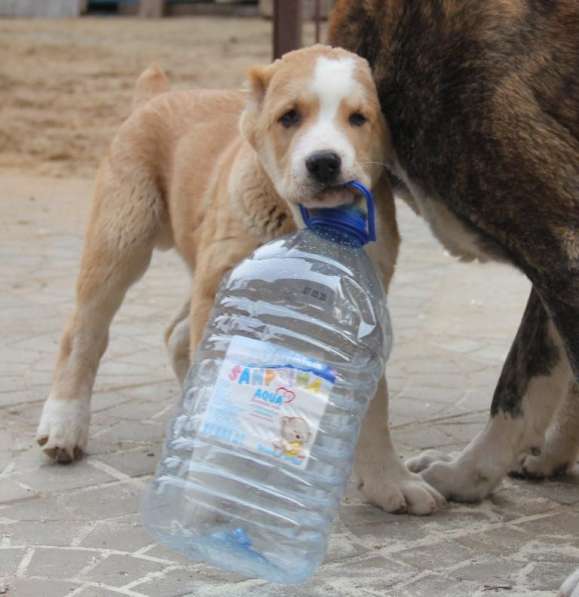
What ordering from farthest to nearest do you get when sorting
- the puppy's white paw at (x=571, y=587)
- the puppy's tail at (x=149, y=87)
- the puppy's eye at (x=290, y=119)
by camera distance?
the puppy's tail at (x=149, y=87), the puppy's eye at (x=290, y=119), the puppy's white paw at (x=571, y=587)

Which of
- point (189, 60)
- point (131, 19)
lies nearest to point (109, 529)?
point (189, 60)

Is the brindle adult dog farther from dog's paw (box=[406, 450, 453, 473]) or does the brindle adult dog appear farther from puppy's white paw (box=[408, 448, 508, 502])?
dog's paw (box=[406, 450, 453, 473])

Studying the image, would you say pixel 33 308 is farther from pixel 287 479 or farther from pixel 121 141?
pixel 287 479

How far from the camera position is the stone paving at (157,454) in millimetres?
2982

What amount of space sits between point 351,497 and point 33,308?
8.22ft

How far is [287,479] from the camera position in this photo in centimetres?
309

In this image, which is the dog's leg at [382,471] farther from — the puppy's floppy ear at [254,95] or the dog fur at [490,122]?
the puppy's floppy ear at [254,95]

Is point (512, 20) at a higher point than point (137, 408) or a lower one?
higher

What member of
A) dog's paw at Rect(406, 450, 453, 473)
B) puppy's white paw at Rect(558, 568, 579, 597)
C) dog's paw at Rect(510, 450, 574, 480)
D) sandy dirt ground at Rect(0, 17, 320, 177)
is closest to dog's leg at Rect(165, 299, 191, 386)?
dog's paw at Rect(406, 450, 453, 473)

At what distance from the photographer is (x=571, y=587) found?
2.84 metres

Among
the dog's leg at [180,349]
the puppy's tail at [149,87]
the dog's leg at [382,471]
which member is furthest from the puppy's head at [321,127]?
the puppy's tail at [149,87]

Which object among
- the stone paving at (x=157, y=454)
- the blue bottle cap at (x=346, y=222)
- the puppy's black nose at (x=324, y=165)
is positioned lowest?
the stone paving at (x=157, y=454)

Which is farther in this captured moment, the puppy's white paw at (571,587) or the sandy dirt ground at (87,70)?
the sandy dirt ground at (87,70)

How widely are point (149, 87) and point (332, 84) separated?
5.27ft
